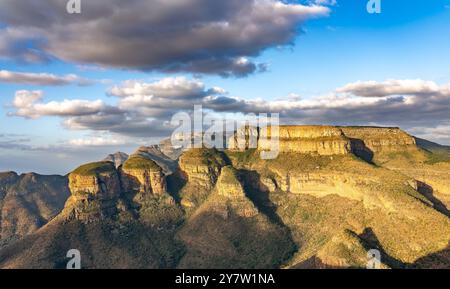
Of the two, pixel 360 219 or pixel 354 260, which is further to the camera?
pixel 360 219

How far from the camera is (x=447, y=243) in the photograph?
145250 mm
